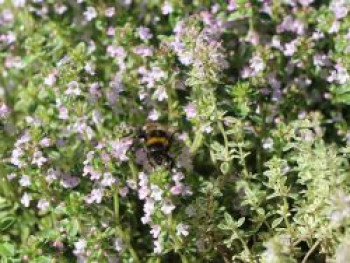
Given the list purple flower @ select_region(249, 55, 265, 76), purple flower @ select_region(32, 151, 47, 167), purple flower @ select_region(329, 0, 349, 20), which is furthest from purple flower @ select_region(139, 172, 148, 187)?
purple flower @ select_region(329, 0, 349, 20)

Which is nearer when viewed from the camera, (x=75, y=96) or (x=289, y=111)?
(x=75, y=96)

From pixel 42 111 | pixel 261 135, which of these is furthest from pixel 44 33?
pixel 261 135

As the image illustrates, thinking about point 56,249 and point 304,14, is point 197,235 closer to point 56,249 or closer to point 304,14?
point 56,249

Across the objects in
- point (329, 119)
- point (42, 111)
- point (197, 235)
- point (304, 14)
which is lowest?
point (197, 235)

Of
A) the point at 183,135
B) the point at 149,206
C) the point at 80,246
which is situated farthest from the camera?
the point at 183,135

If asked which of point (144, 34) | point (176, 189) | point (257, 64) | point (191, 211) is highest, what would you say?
point (144, 34)

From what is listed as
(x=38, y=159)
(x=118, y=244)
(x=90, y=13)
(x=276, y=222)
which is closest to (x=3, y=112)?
(x=38, y=159)

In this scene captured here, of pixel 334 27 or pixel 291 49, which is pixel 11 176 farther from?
pixel 334 27

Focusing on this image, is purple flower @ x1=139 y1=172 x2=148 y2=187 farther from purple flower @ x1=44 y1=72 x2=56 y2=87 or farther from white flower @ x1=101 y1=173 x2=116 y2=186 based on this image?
purple flower @ x1=44 y1=72 x2=56 y2=87
